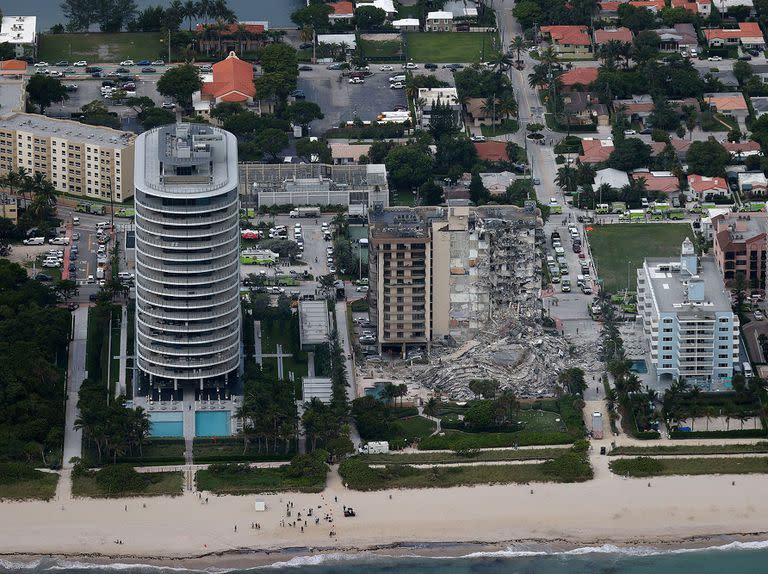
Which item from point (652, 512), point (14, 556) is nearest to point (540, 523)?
point (652, 512)

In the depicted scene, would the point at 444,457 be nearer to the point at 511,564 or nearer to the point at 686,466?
the point at 511,564

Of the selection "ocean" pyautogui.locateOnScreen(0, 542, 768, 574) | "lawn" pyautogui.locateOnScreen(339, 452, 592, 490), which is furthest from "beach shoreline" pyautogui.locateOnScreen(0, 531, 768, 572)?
"lawn" pyautogui.locateOnScreen(339, 452, 592, 490)

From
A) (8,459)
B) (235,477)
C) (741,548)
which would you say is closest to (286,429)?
(235,477)

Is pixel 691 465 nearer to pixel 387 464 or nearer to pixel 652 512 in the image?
pixel 652 512

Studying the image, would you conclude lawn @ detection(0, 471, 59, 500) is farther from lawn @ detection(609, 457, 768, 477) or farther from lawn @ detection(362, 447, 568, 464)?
lawn @ detection(609, 457, 768, 477)

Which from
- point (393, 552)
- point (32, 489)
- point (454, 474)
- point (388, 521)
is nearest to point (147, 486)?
point (32, 489)

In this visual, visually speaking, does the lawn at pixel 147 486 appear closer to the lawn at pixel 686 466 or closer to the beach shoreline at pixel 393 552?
the beach shoreline at pixel 393 552
